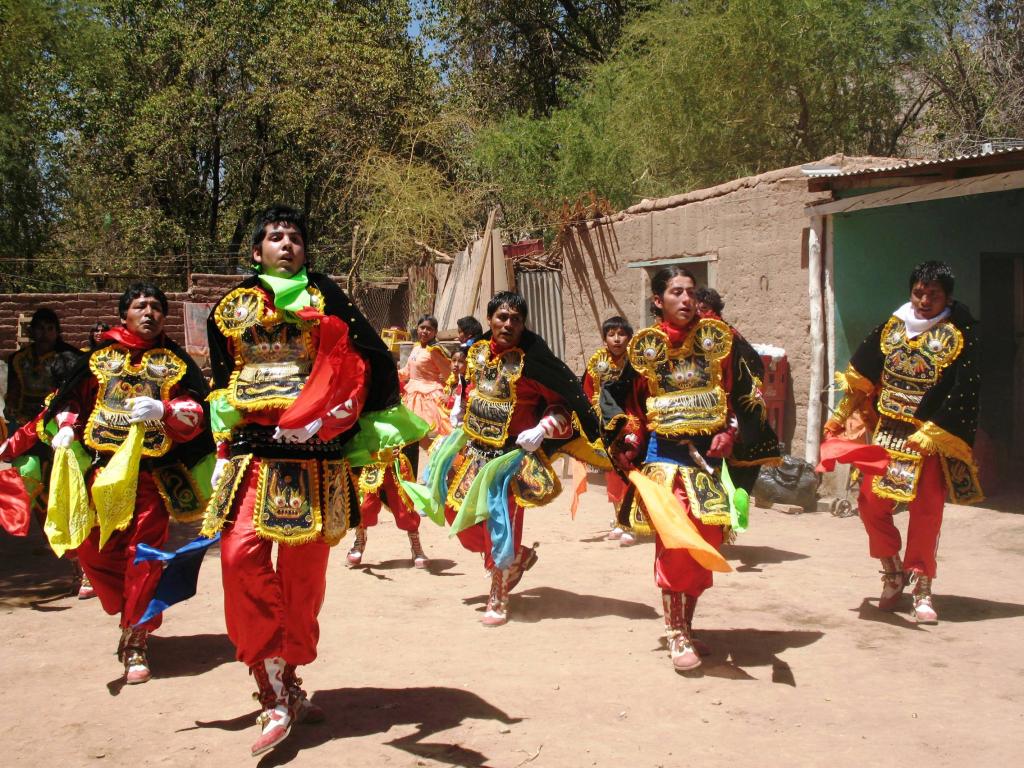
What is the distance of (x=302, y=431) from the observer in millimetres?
3988

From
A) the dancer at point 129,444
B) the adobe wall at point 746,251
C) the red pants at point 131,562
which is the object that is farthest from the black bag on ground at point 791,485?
the red pants at point 131,562

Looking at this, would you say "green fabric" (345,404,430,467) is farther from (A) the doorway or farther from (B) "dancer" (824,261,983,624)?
(A) the doorway

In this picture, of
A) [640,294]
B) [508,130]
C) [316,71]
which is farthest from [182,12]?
[640,294]

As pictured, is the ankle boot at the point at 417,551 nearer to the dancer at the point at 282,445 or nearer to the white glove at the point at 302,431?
the dancer at the point at 282,445

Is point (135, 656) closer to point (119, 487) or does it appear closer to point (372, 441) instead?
point (119, 487)

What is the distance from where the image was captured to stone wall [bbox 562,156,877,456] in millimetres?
10102

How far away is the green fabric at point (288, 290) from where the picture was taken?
411 cm

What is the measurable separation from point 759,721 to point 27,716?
3.24 meters

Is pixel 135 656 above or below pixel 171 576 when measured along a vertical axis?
below

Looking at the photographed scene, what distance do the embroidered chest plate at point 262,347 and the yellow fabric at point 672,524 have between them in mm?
1819

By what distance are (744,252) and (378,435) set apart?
23.5 feet

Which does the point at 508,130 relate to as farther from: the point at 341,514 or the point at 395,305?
the point at 341,514

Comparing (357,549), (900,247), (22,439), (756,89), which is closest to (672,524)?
(357,549)

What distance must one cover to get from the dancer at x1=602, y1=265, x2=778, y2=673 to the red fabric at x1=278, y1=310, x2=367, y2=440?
1632 millimetres
